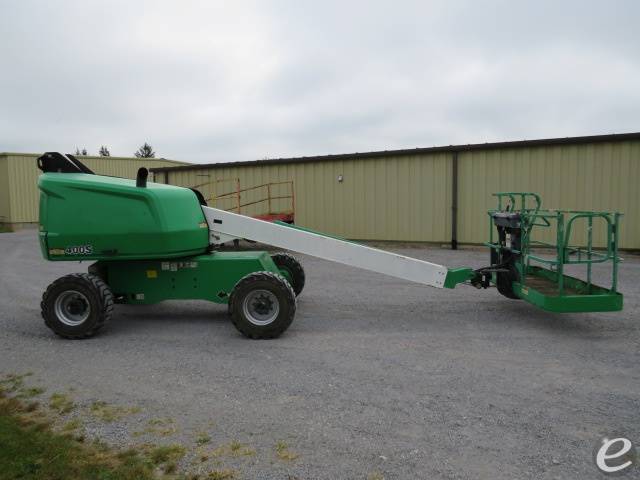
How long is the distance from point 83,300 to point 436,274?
4347 millimetres

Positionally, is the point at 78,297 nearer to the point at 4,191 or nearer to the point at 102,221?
the point at 102,221

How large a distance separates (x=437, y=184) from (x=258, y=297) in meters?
10.6

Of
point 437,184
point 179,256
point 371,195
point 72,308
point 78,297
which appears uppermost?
point 437,184

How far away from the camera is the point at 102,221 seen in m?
6.08

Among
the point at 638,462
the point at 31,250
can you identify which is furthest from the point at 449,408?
the point at 31,250

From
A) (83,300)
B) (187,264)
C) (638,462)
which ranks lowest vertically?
(638,462)

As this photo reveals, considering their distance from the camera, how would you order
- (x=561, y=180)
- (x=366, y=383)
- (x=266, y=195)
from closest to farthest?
(x=366, y=383) < (x=561, y=180) < (x=266, y=195)

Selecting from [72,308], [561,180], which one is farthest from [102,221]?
[561,180]

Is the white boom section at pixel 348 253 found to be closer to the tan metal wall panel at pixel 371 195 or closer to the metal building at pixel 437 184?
the metal building at pixel 437 184

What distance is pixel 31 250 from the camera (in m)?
15.8

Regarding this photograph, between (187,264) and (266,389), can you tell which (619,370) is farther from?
(187,264)

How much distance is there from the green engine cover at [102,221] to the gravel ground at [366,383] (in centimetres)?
106

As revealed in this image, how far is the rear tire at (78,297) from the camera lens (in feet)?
19.7

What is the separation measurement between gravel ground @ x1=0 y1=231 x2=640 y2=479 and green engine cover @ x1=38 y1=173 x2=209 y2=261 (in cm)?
106
